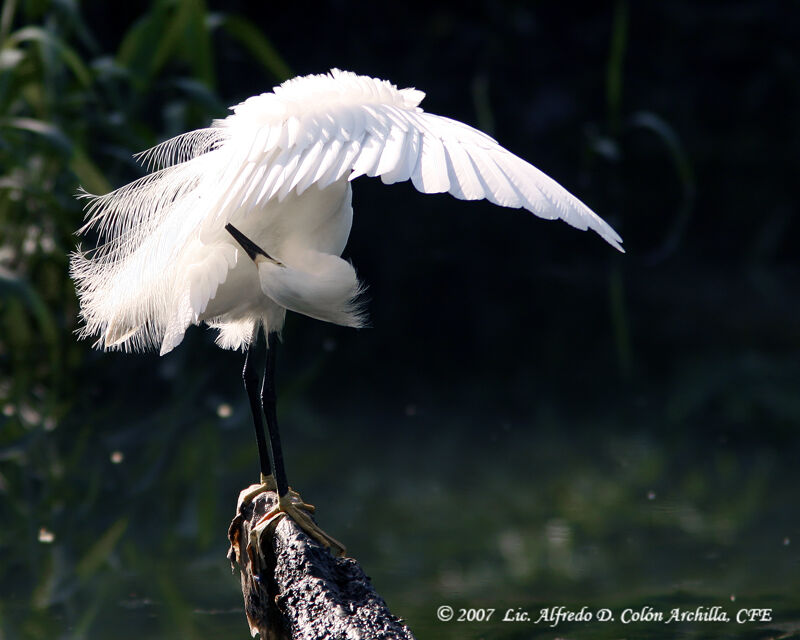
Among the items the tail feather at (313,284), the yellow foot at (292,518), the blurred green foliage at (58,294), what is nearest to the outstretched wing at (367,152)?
the tail feather at (313,284)

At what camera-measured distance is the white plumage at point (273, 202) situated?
1428 millimetres

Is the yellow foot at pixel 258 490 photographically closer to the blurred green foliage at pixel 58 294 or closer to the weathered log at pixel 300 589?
the weathered log at pixel 300 589

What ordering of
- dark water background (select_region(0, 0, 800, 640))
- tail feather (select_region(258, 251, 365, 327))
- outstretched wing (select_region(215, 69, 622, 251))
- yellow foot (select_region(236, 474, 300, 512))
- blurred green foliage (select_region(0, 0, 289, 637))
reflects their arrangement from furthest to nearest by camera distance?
blurred green foliage (select_region(0, 0, 289, 637)) < dark water background (select_region(0, 0, 800, 640)) < yellow foot (select_region(236, 474, 300, 512)) < tail feather (select_region(258, 251, 365, 327)) < outstretched wing (select_region(215, 69, 622, 251))

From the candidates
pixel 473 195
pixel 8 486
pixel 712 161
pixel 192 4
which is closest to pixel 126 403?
pixel 8 486

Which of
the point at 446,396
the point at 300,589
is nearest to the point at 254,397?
the point at 300,589

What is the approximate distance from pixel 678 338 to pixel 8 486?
2.83 meters

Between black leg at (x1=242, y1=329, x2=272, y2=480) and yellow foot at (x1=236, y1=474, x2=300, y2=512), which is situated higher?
black leg at (x1=242, y1=329, x2=272, y2=480)

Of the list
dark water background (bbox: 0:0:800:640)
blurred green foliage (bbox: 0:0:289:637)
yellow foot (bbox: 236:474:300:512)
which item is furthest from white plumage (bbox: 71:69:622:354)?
blurred green foliage (bbox: 0:0:289:637)

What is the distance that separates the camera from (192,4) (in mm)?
4230

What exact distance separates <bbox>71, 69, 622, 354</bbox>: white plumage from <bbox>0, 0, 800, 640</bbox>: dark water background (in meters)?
0.83

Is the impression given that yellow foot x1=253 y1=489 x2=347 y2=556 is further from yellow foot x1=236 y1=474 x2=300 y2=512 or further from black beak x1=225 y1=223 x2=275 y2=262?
black beak x1=225 y1=223 x2=275 y2=262

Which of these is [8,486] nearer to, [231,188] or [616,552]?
[616,552]

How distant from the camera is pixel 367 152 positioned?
1464 millimetres

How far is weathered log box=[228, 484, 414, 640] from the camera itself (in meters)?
1.42
